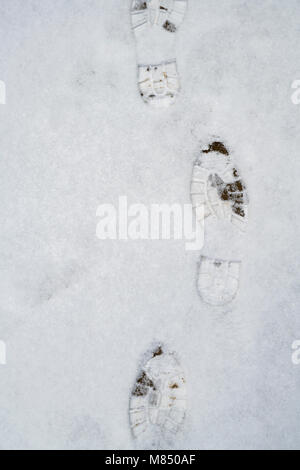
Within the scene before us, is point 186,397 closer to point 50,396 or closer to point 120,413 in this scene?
point 120,413

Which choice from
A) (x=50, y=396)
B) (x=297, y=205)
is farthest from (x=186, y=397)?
(x=297, y=205)

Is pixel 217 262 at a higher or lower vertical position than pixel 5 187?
lower

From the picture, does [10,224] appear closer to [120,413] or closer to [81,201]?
[81,201]
